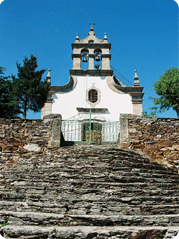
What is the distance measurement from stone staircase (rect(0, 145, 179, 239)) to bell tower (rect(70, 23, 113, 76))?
1007cm

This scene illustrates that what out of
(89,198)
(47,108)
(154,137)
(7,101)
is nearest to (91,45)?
(47,108)

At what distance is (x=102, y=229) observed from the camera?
3.85 metres

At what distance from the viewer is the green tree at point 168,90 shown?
17344mm

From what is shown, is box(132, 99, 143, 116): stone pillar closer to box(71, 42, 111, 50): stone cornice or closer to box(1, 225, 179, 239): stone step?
box(71, 42, 111, 50): stone cornice

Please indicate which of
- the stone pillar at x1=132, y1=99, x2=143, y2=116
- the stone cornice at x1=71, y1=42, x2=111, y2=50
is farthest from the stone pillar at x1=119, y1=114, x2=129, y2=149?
the stone cornice at x1=71, y1=42, x2=111, y2=50

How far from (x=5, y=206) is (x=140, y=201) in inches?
118

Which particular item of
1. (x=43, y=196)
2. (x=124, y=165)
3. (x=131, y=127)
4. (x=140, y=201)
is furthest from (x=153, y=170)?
(x=43, y=196)

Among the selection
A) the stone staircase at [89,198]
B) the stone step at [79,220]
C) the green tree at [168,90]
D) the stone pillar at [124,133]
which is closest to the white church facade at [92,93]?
the green tree at [168,90]

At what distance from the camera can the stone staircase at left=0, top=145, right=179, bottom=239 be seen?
3830 mm

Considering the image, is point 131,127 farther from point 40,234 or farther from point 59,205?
point 40,234

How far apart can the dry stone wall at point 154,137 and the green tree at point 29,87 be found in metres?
6.56

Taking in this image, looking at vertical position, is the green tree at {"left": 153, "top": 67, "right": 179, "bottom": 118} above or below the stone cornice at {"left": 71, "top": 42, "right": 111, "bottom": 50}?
below

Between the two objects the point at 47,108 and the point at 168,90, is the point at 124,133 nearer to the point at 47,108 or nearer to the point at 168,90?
the point at 47,108

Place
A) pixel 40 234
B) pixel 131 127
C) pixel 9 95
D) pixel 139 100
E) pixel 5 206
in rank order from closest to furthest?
pixel 40 234 < pixel 5 206 < pixel 131 127 < pixel 9 95 < pixel 139 100
